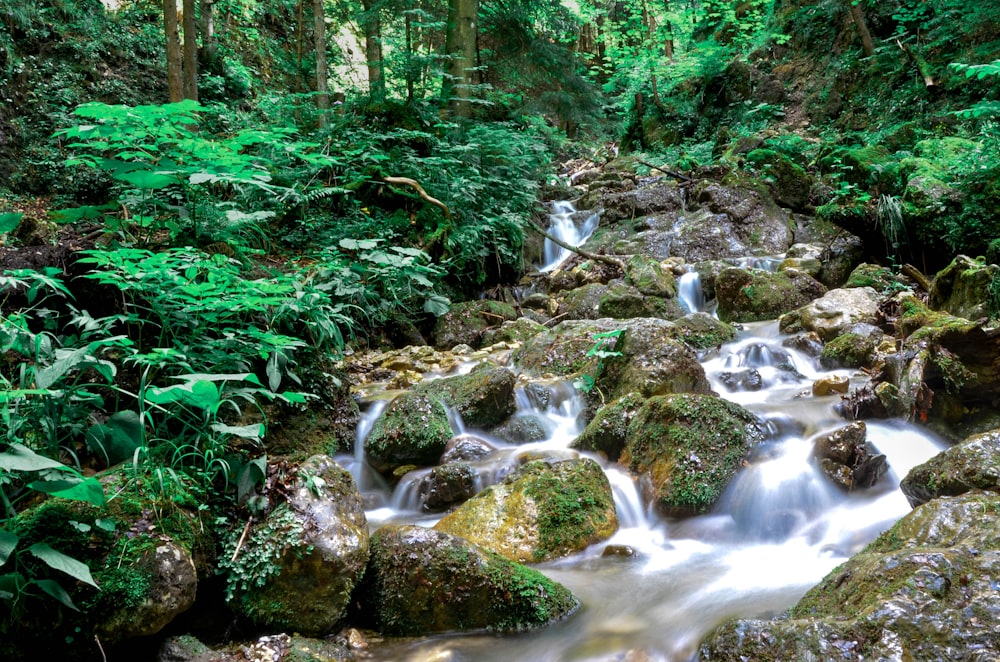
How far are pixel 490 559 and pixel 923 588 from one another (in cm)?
194

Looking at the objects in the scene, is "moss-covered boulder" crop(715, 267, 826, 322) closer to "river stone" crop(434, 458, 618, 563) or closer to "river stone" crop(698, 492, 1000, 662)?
"river stone" crop(434, 458, 618, 563)

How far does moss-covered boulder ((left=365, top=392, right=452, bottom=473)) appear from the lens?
516cm

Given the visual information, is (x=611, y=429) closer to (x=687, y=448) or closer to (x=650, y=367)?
(x=687, y=448)

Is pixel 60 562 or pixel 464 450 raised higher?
pixel 60 562

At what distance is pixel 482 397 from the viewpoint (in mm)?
5801

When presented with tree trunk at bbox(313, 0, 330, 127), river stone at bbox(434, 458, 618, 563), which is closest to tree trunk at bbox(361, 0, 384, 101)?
tree trunk at bbox(313, 0, 330, 127)

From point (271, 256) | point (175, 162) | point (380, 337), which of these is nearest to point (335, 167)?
point (271, 256)

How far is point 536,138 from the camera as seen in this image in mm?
11320

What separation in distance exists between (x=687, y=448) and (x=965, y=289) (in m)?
4.29

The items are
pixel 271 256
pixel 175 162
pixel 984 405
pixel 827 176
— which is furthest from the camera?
pixel 827 176

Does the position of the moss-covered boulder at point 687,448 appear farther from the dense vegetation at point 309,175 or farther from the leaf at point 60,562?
the leaf at point 60,562

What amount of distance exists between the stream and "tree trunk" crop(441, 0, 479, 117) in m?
6.20

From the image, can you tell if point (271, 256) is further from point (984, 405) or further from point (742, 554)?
point (984, 405)

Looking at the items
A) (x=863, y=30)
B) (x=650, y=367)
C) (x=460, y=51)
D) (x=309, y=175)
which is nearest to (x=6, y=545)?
(x=650, y=367)
